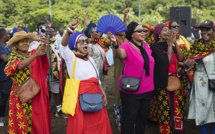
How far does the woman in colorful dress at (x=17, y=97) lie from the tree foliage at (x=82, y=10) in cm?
3078

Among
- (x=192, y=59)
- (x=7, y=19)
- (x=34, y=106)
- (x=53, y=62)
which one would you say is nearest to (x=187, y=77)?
(x=192, y=59)

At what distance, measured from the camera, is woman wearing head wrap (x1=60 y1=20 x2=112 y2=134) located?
3232 millimetres

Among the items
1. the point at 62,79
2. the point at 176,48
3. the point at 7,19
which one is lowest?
the point at 62,79

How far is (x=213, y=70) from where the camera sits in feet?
12.8

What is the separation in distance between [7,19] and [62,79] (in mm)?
54064

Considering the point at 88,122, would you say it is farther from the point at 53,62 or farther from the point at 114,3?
Answer: the point at 114,3

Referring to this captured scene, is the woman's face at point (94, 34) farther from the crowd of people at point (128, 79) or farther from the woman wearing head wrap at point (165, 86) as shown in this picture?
the woman wearing head wrap at point (165, 86)

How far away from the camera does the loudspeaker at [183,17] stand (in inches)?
436

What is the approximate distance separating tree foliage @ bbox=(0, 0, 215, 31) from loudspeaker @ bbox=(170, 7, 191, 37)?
83.6 ft

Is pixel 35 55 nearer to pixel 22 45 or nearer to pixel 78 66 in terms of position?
pixel 22 45

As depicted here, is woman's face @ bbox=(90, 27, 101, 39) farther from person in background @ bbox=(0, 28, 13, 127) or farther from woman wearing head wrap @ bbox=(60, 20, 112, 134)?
person in background @ bbox=(0, 28, 13, 127)

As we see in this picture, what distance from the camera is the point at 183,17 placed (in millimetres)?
11234

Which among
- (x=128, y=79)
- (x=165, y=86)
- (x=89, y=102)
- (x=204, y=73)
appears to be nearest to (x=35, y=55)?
(x=89, y=102)

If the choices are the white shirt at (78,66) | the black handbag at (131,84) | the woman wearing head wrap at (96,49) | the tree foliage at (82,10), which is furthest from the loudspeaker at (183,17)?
the tree foliage at (82,10)
